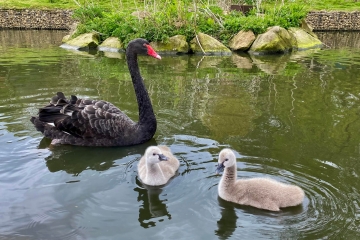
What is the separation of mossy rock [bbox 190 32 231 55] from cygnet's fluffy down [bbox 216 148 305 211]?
10.0m

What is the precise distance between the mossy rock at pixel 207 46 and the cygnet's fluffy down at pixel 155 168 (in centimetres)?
965

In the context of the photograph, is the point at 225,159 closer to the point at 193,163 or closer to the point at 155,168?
the point at 155,168

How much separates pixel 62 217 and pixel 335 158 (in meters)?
2.89

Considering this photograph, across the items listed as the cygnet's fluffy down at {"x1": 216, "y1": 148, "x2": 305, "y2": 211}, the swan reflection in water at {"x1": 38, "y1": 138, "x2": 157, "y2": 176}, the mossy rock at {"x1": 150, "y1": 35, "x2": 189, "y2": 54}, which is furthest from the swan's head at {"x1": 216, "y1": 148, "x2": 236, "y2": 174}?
the mossy rock at {"x1": 150, "y1": 35, "x2": 189, "y2": 54}

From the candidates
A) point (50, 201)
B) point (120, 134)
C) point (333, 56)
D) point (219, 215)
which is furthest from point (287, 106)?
point (333, 56)

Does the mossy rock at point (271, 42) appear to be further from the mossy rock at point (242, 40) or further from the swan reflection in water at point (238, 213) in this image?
the swan reflection in water at point (238, 213)

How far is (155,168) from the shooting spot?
12.0ft

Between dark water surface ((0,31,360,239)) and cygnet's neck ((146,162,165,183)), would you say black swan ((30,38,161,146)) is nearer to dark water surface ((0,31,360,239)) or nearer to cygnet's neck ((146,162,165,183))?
dark water surface ((0,31,360,239))

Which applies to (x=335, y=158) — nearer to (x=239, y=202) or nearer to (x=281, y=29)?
(x=239, y=202)

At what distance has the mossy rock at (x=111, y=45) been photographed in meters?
14.4

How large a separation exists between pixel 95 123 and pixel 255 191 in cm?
216

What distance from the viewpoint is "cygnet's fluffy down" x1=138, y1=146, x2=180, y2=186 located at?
3596 millimetres

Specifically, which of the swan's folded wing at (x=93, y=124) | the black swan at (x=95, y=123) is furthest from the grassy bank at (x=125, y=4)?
the swan's folded wing at (x=93, y=124)

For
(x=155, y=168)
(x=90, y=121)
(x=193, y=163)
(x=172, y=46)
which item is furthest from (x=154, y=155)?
(x=172, y=46)
